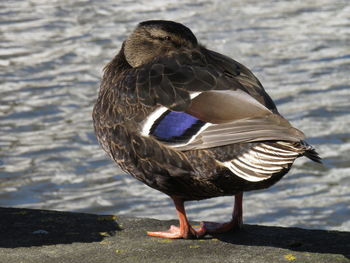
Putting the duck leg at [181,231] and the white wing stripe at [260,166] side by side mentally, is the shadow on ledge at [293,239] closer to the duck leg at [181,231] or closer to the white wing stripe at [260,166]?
the duck leg at [181,231]

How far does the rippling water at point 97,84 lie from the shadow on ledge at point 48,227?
2.51 metres

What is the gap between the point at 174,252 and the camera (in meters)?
4.62

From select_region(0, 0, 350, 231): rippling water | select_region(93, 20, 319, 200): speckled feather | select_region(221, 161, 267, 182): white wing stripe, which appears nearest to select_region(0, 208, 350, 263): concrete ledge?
select_region(93, 20, 319, 200): speckled feather

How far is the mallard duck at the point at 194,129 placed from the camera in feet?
14.1

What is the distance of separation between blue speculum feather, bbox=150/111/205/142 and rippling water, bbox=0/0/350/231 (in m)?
3.26

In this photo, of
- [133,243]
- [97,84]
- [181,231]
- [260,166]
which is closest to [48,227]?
[133,243]

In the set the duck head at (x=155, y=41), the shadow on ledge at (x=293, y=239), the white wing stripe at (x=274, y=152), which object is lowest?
the shadow on ledge at (x=293, y=239)

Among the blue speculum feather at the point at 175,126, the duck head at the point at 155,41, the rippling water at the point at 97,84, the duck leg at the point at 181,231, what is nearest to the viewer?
the blue speculum feather at the point at 175,126

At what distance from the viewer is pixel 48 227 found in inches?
201

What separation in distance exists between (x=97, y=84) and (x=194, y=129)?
6312 millimetres

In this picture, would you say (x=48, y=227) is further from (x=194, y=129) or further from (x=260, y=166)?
(x=260, y=166)

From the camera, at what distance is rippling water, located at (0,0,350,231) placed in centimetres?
813

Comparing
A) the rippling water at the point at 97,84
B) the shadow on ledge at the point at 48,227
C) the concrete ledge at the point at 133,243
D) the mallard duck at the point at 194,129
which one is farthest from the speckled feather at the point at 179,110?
the rippling water at the point at 97,84

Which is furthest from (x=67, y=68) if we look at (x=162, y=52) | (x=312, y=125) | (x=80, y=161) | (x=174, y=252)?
(x=174, y=252)
